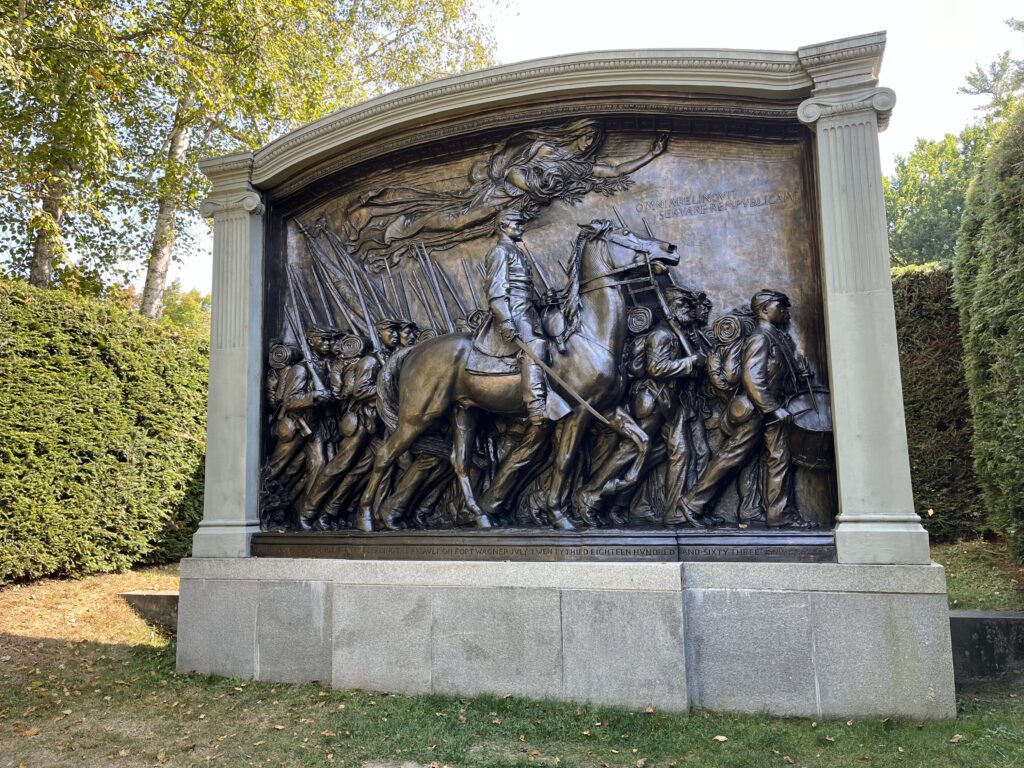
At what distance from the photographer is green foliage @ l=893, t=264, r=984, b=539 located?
1097 cm

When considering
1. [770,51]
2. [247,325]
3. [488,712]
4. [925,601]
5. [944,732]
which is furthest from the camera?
[247,325]

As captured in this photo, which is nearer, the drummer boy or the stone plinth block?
the stone plinth block

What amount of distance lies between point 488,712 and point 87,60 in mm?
12062

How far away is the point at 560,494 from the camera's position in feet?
25.3

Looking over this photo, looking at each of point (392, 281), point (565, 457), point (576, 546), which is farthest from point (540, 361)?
point (392, 281)

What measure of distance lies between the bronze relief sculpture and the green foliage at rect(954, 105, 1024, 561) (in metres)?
3.07

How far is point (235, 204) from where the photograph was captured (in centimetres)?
914

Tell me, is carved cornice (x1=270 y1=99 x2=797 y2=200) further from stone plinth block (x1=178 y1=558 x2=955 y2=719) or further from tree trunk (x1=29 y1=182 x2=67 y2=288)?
tree trunk (x1=29 y1=182 x2=67 y2=288)

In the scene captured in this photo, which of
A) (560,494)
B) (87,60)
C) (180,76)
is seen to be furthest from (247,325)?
(180,76)

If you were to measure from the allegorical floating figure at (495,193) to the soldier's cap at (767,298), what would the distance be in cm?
186

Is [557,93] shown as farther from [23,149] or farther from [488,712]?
[23,149]

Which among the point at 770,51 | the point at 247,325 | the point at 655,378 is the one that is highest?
the point at 770,51

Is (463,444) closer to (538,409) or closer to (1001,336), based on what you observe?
(538,409)

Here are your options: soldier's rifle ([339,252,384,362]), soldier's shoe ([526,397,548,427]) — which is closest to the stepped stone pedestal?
soldier's shoe ([526,397,548,427])
